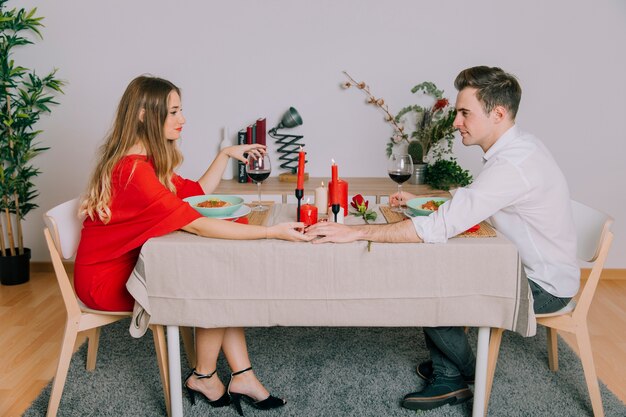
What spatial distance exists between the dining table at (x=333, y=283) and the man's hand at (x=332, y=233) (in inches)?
0.9

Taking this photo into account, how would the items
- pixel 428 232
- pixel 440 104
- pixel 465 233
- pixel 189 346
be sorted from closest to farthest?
pixel 428 232 < pixel 465 233 < pixel 189 346 < pixel 440 104

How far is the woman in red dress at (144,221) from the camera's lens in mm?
1963

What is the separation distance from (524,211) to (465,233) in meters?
0.23

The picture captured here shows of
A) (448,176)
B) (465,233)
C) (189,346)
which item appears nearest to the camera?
(465,233)

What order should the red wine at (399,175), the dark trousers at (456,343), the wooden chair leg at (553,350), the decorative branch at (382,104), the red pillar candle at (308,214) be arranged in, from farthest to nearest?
the decorative branch at (382,104)
the wooden chair leg at (553,350)
the red wine at (399,175)
the dark trousers at (456,343)
the red pillar candle at (308,214)

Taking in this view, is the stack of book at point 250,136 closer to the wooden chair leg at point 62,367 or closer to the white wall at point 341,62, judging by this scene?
the white wall at point 341,62

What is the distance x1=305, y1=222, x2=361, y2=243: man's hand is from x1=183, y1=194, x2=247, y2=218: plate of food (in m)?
0.31

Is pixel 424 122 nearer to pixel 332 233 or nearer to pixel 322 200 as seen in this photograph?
pixel 322 200

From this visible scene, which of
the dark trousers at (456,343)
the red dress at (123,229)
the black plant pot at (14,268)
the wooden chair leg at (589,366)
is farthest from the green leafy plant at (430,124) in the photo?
the black plant pot at (14,268)

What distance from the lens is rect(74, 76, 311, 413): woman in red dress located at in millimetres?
1963

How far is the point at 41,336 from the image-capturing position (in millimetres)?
2963


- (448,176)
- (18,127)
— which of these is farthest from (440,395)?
(18,127)

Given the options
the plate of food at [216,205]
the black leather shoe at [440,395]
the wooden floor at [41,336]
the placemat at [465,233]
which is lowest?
the wooden floor at [41,336]

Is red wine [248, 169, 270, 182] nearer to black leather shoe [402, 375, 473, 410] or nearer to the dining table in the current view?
the dining table
